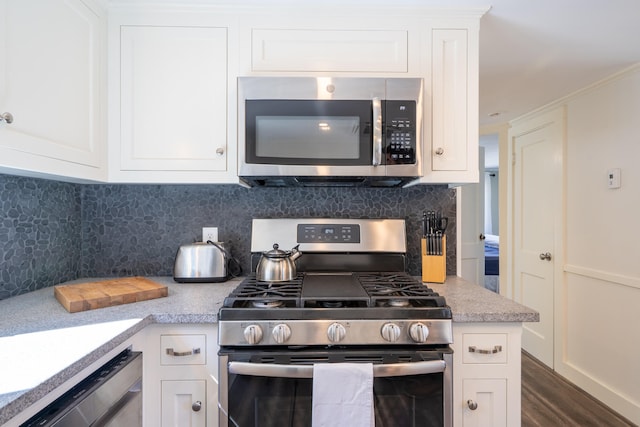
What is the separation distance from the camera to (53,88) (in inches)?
47.7

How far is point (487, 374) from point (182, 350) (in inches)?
43.4

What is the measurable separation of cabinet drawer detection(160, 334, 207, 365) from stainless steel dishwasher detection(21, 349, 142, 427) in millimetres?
95

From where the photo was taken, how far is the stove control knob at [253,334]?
1.12 m

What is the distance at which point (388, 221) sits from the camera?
5.77 feet

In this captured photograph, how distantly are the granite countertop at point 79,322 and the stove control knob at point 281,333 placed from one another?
0.23m

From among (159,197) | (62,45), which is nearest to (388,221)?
(159,197)

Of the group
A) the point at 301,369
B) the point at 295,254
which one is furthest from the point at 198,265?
the point at 301,369

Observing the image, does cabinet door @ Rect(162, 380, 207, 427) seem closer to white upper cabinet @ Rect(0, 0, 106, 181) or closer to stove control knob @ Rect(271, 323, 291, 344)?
stove control knob @ Rect(271, 323, 291, 344)

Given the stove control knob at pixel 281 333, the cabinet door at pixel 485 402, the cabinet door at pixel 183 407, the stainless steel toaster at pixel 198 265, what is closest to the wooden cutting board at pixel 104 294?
the stainless steel toaster at pixel 198 265

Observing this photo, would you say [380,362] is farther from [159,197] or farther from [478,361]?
[159,197]

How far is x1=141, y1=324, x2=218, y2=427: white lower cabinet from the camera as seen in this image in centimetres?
119

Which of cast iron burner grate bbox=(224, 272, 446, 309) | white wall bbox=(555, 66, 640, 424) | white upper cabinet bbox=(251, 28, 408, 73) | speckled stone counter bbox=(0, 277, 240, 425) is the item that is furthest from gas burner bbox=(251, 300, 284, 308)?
white wall bbox=(555, 66, 640, 424)

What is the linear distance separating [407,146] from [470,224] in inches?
107

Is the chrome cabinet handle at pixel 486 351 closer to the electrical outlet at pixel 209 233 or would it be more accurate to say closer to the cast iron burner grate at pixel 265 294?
the cast iron burner grate at pixel 265 294
